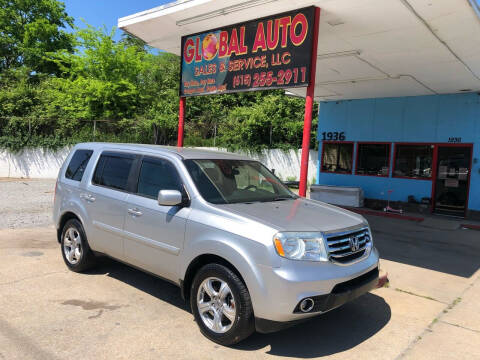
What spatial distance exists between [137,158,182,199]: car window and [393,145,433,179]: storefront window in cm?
1089

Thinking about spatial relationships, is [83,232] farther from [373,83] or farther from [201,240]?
[373,83]

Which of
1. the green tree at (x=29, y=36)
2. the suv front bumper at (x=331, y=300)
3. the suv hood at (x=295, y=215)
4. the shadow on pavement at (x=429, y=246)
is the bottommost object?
the shadow on pavement at (x=429, y=246)

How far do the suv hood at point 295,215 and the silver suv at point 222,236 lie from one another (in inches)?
0.5

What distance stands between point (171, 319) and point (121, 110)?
2042 cm

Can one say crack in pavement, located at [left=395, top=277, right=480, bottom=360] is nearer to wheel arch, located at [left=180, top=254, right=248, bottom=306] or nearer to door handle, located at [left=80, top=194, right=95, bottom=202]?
wheel arch, located at [left=180, top=254, right=248, bottom=306]

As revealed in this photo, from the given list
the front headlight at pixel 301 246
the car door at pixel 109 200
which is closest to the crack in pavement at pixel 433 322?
the front headlight at pixel 301 246

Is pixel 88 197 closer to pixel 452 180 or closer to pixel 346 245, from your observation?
pixel 346 245

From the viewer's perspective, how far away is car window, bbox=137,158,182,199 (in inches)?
161

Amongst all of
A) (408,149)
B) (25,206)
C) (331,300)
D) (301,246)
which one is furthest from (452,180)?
(25,206)

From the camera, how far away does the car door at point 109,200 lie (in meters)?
4.48

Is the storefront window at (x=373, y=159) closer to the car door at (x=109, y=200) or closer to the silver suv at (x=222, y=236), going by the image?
the silver suv at (x=222, y=236)

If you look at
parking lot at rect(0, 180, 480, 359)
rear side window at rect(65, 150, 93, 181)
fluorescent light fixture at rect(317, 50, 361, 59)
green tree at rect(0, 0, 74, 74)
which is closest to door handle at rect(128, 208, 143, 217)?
parking lot at rect(0, 180, 480, 359)

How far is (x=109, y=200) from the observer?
15.1 feet

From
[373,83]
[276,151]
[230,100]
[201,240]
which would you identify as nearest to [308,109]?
[201,240]
